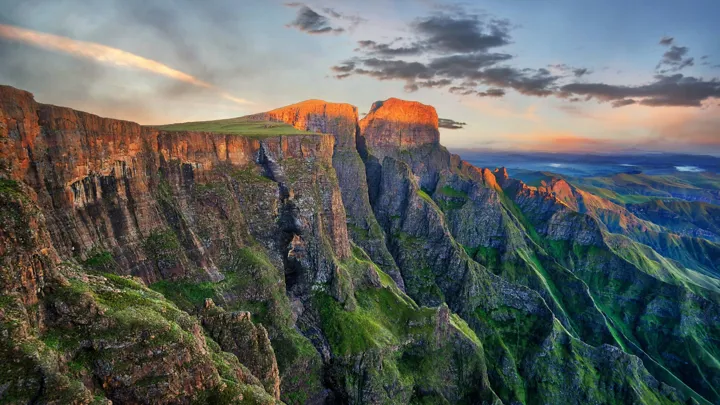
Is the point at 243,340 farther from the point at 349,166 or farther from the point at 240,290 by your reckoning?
the point at 349,166

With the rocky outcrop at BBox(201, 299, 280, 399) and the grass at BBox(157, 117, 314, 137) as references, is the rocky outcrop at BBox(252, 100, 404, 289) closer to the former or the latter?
the grass at BBox(157, 117, 314, 137)

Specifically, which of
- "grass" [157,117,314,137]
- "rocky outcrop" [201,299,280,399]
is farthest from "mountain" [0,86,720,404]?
"grass" [157,117,314,137]

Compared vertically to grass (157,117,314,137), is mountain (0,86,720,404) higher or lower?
lower

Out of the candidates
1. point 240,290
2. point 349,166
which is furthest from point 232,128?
point 240,290

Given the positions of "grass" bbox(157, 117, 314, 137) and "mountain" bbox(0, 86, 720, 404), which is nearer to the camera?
"mountain" bbox(0, 86, 720, 404)

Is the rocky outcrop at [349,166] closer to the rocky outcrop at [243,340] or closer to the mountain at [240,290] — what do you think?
the mountain at [240,290]

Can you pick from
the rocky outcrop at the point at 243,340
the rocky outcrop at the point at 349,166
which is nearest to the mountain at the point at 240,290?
the rocky outcrop at the point at 243,340

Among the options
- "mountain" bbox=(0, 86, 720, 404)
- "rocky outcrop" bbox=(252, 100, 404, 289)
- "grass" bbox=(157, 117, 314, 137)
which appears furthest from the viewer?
"rocky outcrop" bbox=(252, 100, 404, 289)

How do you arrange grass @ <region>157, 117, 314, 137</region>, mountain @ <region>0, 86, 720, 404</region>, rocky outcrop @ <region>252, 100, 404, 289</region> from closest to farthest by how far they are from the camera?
mountain @ <region>0, 86, 720, 404</region>
grass @ <region>157, 117, 314, 137</region>
rocky outcrop @ <region>252, 100, 404, 289</region>
